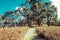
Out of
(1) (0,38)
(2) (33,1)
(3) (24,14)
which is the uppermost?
(2) (33,1)

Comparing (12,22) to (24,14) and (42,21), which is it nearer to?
(24,14)

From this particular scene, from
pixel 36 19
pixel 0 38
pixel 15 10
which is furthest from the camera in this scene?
pixel 15 10

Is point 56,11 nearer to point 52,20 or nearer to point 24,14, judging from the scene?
point 52,20

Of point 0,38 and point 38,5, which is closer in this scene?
point 0,38

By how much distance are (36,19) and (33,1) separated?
660cm

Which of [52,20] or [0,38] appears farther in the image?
[52,20]

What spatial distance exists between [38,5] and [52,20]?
6.75 m

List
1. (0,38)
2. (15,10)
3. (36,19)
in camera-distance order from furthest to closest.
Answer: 1. (15,10)
2. (36,19)
3. (0,38)

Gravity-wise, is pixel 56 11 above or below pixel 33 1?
below

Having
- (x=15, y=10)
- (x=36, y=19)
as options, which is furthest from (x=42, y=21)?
(x=15, y=10)

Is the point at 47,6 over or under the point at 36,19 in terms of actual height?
over

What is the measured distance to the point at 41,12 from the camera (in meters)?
51.8

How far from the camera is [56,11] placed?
55375mm

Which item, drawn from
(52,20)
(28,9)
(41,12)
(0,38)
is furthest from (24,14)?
(0,38)
